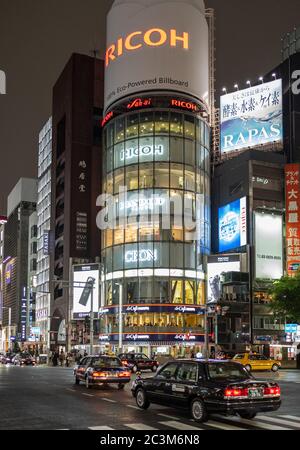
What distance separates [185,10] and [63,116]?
30997 mm

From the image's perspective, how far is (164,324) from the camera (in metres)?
80.1

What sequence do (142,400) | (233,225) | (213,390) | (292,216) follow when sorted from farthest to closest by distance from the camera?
1. (233,225)
2. (292,216)
3. (142,400)
4. (213,390)

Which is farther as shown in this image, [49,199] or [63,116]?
[49,199]

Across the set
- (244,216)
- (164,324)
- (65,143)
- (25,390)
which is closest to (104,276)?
(164,324)

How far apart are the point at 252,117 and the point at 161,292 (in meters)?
27.2

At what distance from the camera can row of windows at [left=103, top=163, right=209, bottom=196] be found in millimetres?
85750

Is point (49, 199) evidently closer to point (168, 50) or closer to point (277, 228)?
point (168, 50)

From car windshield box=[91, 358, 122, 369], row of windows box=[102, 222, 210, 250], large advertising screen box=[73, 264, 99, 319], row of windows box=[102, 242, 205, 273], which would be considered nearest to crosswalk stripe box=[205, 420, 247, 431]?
car windshield box=[91, 358, 122, 369]

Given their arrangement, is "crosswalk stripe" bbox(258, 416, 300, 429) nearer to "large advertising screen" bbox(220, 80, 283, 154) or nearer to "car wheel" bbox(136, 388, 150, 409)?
"car wheel" bbox(136, 388, 150, 409)

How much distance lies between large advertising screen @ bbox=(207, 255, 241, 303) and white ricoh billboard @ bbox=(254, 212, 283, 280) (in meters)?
2.82

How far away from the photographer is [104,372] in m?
27.9

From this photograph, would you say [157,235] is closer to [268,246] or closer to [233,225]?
[233,225]

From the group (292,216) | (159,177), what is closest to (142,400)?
(292,216)
